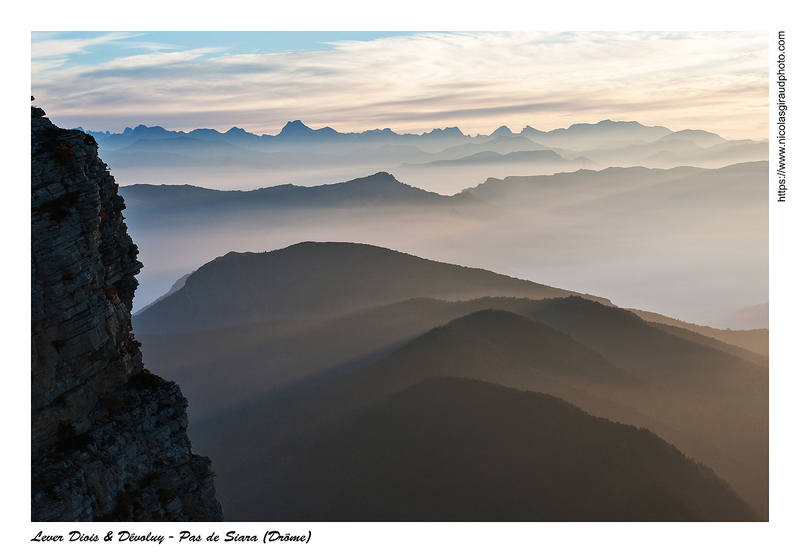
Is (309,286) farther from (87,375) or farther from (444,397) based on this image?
(87,375)

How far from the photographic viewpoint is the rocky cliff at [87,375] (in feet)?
80.5

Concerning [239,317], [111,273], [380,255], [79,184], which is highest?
[79,184]

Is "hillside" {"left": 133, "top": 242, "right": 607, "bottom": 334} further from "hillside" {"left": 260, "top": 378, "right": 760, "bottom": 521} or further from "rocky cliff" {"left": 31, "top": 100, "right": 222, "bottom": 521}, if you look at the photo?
"rocky cliff" {"left": 31, "top": 100, "right": 222, "bottom": 521}

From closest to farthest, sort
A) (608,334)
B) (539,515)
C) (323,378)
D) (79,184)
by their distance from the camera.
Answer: (79,184)
(539,515)
(323,378)
(608,334)

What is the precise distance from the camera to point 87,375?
26469 mm

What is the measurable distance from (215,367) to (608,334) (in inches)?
2049

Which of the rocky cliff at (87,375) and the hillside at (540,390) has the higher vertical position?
the rocky cliff at (87,375)

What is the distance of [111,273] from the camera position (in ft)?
93.8

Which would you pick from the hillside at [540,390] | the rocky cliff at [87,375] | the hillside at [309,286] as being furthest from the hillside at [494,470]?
the hillside at [309,286]

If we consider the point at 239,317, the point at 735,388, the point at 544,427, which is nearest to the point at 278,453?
the point at 544,427

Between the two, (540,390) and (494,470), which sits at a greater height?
(540,390)

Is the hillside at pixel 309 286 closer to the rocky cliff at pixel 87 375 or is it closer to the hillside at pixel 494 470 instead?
the hillside at pixel 494 470

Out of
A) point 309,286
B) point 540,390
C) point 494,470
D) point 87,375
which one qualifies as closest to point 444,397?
point 494,470

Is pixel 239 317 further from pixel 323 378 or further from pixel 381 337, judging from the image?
pixel 323 378
